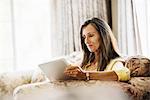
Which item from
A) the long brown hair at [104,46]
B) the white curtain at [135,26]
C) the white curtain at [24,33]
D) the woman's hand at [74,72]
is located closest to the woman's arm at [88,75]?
the woman's hand at [74,72]

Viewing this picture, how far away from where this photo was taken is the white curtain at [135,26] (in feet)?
9.31

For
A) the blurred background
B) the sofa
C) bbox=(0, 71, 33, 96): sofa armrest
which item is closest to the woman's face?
the sofa

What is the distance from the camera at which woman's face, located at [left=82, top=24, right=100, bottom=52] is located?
6.66 ft

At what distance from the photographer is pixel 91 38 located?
203 centimetres

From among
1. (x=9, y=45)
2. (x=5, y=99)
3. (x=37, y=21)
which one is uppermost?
(x=37, y=21)

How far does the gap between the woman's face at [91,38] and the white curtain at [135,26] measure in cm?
95

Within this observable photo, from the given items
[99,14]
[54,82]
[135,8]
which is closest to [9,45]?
[99,14]

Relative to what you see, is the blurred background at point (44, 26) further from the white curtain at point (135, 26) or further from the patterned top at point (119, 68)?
the patterned top at point (119, 68)

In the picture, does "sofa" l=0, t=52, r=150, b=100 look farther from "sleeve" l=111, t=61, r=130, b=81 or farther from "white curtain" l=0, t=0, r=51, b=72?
"white curtain" l=0, t=0, r=51, b=72

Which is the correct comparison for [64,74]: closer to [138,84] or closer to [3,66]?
[138,84]

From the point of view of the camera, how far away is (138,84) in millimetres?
1745

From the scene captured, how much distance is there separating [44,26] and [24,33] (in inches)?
10.5

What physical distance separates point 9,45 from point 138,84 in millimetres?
2312

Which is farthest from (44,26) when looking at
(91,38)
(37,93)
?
(37,93)
